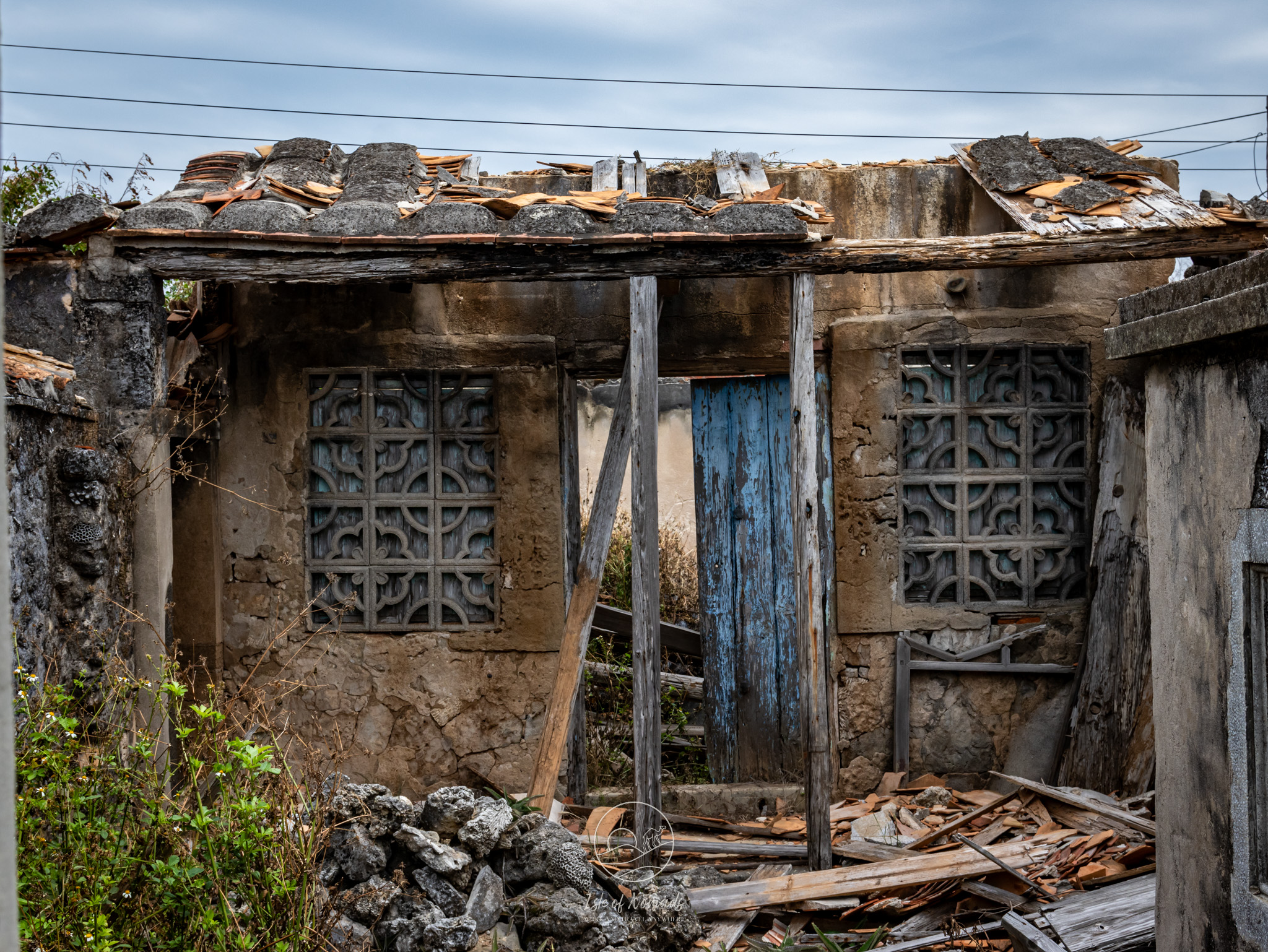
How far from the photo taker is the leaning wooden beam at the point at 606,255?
15.8ft

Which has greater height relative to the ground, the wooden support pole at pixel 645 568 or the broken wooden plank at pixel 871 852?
the wooden support pole at pixel 645 568

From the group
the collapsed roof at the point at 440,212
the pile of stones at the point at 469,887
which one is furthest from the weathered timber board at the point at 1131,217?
the pile of stones at the point at 469,887

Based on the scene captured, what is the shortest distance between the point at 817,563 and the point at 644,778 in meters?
1.31

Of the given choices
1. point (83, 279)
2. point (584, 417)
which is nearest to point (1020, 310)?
point (83, 279)

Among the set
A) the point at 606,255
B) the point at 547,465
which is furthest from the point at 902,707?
the point at 606,255

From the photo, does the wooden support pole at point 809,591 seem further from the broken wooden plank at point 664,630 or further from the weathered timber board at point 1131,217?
the broken wooden plank at point 664,630

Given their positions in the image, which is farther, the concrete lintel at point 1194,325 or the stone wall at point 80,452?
the stone wall at point 80,452

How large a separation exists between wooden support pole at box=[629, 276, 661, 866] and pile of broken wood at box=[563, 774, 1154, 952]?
1.21 feet

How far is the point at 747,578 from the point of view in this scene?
20.1 feet

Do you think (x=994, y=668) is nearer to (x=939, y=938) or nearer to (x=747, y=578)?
(x=747, y=578)

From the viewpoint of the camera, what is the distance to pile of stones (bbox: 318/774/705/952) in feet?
11.8

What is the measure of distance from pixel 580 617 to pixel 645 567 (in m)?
0.50

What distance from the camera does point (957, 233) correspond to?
6.15m

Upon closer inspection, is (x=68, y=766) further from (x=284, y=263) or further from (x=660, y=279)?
(x=660, y=279)
